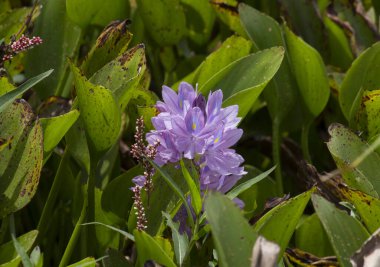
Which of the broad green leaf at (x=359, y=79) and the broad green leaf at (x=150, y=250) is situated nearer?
the broad green leaf at (x=150, y=250)

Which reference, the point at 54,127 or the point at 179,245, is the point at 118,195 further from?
the point at 179,245

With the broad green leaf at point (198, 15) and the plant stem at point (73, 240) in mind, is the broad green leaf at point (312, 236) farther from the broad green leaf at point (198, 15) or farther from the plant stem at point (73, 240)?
the broad green leaf at point (198, 15)

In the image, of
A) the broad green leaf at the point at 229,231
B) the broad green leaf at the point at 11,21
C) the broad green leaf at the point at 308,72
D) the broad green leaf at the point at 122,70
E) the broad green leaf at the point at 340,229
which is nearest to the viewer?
the broad green leaf at the point at 229,231

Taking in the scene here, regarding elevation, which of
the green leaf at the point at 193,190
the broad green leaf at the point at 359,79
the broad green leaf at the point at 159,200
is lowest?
the broad green leaf at the point at 359,79

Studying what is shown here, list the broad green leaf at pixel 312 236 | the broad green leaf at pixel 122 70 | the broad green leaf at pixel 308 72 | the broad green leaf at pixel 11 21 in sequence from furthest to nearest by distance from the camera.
Answer: the broad green leaf at pixel 11 21, the broad green leaf at pixel 308 72, the broad green leaf at pixel 312 236, the broad green leaf at pixel 122 70

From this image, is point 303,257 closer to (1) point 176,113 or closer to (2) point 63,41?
(1) point 176,113

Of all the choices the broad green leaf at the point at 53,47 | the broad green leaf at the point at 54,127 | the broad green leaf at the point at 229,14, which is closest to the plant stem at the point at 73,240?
the broad green leaf at the point at 54,127

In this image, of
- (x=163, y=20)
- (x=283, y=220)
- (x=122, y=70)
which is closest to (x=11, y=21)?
(x=163, y=20)
